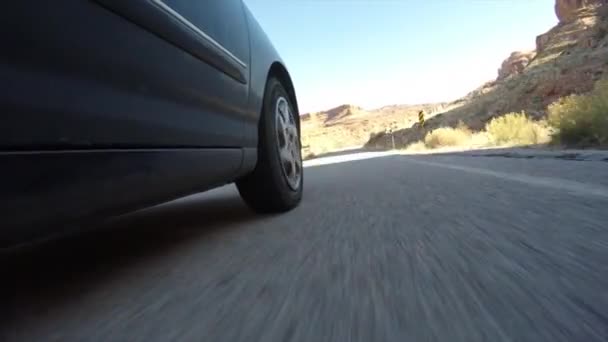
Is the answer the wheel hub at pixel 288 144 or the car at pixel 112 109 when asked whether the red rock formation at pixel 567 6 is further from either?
the car at pixel 112 109

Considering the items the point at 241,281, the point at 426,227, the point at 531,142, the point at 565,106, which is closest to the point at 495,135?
the point at 531,142

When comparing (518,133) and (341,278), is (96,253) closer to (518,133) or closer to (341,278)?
(341,278)

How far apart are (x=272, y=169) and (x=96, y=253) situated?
104cm

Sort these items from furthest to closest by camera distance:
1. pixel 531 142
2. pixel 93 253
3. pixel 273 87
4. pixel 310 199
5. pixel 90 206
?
pixel 531 142 → pixel 310 199 → pixel 273 87 → pixel 93 253 → pixel 90 206

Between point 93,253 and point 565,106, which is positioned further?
point 565,106

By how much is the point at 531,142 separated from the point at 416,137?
2474 centimetres

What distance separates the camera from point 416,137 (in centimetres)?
3416

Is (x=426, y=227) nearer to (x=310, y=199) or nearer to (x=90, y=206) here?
(x=90, y=206)

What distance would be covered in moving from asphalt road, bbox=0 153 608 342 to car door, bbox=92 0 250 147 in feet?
1.80

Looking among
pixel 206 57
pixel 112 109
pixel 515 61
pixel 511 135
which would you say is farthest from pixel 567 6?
pixel 112 109

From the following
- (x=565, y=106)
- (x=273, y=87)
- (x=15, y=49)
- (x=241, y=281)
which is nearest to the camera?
(x=15, y=49)

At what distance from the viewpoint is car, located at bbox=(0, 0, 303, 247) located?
912mm

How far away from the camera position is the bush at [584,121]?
6980 millimetres

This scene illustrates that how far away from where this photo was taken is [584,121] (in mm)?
7555
